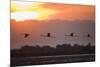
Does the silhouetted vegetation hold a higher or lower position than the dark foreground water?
higher

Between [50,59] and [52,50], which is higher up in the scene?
[52,50]

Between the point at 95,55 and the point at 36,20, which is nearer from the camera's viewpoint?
the point at 36,20

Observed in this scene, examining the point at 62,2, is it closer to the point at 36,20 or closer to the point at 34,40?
the point at 36,20

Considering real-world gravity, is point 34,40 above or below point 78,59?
above

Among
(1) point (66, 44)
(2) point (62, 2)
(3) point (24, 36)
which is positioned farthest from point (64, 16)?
(3) point (24, 36)

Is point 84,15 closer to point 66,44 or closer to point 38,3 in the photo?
point 66,44

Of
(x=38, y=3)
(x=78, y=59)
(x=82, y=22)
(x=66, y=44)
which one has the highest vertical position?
(x=38, y=3)

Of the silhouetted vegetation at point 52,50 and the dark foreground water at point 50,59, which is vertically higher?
the silhouetted vegetation at point 52,50
